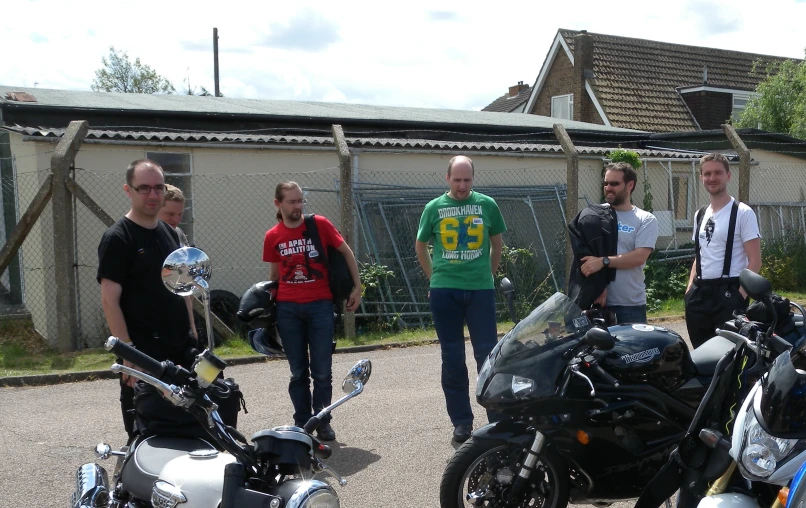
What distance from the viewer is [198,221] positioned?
11430mm

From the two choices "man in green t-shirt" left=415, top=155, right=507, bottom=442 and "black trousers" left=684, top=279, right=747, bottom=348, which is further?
"man in green t-shirt" left=415, top=155, right=507, bottom=442

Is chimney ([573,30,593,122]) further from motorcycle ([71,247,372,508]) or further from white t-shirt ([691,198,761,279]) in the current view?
motorcycle ([71,247,372,508])

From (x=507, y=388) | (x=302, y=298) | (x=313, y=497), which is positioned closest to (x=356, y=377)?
(x=313, y=497)

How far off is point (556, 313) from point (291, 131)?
991cm

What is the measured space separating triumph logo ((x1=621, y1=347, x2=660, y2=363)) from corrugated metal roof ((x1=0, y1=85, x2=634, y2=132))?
9.67 metres

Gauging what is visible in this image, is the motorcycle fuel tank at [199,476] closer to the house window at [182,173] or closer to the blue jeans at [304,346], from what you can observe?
the blue jeans at [304,346]

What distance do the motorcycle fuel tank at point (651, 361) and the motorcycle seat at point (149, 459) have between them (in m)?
2.00

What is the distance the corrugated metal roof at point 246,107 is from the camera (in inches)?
512

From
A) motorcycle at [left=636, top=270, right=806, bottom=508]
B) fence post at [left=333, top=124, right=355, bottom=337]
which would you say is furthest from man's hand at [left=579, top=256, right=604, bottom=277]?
fence post at [left=333, top=124, right=355, bottom=337]

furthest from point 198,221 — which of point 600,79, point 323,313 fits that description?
point 600,79

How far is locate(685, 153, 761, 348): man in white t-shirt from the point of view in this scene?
556 centimetres

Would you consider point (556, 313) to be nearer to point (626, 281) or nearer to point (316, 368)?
point (626, 281)

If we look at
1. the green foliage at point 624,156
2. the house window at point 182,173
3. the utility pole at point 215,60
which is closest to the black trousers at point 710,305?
the house window at point 182,173

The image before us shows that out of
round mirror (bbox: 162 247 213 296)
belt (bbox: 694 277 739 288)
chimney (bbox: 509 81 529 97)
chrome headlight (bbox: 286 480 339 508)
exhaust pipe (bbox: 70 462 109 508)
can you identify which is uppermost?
chimney (bbox: 509 81 529 97)
